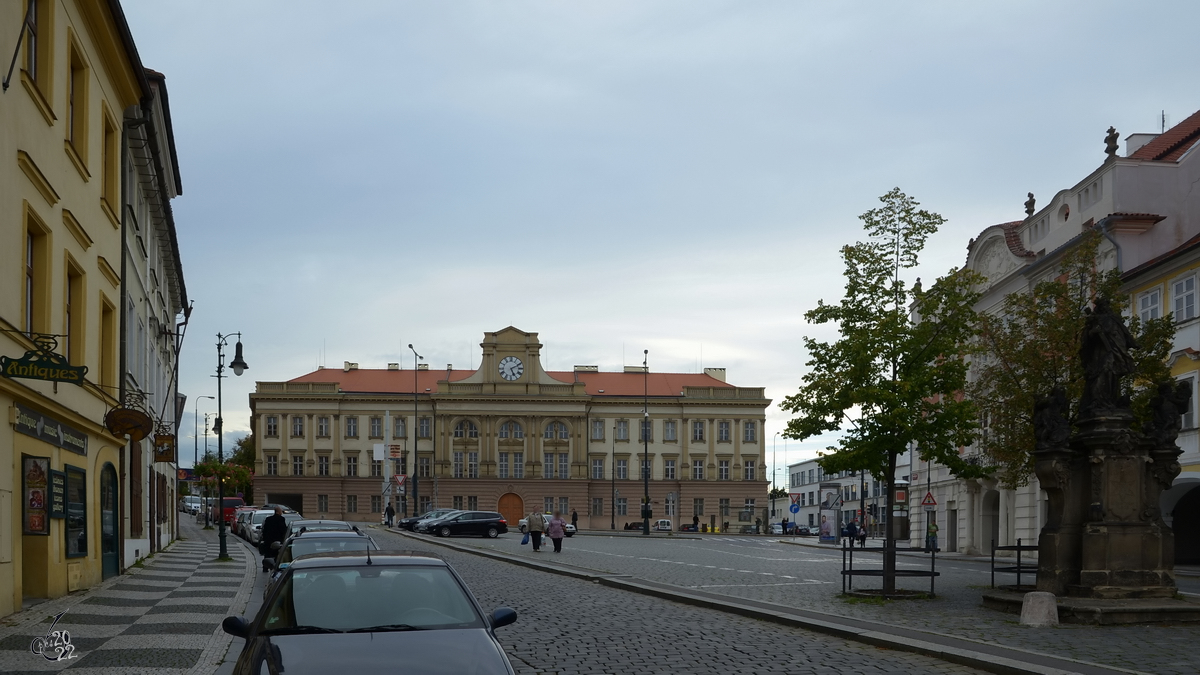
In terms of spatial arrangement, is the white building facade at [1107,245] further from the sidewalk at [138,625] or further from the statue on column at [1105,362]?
the sidewalk at [138,625]

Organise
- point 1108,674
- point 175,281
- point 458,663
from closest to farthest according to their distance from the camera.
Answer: point 458,663
point 1108,674
point 175,281

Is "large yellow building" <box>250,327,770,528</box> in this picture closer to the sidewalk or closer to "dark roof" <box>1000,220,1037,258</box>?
"dark roof" <box>1000,220,1037,258</box>

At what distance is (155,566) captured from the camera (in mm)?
28969

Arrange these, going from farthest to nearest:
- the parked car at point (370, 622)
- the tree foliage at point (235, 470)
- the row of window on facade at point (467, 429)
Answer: the row of window on facade at point (467, 429), the tree foliage at point (235, 470), the parked car at point (370, 622)

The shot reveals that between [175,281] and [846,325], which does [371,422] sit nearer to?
[175,281]

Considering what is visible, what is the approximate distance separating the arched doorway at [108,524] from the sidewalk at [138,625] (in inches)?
13.7

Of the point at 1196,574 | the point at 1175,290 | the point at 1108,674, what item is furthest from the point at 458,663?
the point at 1175,290

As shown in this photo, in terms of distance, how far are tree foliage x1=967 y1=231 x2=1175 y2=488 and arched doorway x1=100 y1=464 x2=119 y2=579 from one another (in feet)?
67.4

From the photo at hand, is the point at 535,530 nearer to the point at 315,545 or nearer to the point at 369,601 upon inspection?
the point at 315,545

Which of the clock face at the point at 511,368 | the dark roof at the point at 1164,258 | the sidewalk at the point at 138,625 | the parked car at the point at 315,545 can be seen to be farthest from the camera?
the clock face at the point at 511,368

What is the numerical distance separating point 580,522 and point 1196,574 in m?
78.1

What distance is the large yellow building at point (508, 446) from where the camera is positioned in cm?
10869

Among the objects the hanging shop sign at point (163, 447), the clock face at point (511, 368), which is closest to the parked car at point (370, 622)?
the hanging shop sign at point (163, 447)

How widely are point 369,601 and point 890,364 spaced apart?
54.4ft
